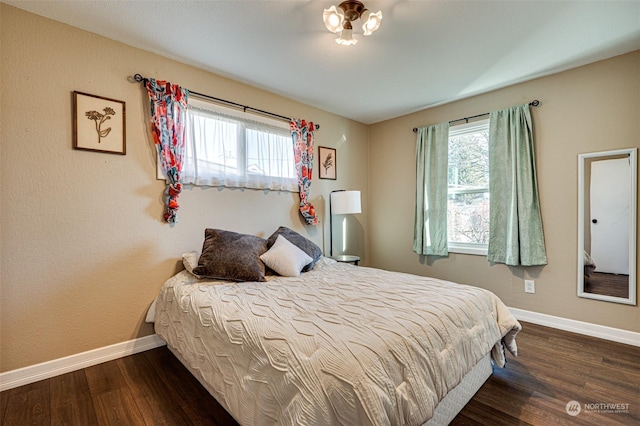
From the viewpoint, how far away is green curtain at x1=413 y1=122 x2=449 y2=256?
11.3ft

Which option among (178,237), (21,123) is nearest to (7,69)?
(21,123)

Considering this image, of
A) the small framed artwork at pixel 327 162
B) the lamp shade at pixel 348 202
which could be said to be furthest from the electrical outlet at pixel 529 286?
the small framed artwork at pixel 327 162

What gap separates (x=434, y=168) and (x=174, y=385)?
134 inches

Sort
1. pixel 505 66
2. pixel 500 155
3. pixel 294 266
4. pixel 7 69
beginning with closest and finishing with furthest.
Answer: pixel 7 69, pixel 294 266, pixel 505 66, pixel 500 155

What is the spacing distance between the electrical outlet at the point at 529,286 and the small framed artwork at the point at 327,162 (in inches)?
97.8

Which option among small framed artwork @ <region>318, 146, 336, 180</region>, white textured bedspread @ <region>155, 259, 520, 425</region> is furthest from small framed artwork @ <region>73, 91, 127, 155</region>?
small framed artwork @ <region>318, 146, 336, 180</region>

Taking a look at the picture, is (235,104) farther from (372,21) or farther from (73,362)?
(73,362)

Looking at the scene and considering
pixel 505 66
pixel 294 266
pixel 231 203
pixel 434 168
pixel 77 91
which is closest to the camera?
pixel 77 91

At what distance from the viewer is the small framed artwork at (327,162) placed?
3646 millimetres

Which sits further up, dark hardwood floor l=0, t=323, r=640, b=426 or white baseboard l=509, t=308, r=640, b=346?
white baseboard l=509, t=308, r=640, b=346

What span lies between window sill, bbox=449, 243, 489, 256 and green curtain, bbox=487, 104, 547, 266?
6.0 inches

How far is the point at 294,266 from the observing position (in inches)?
93.5

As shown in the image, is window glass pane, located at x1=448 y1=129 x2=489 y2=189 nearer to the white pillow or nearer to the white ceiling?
the white ceiling

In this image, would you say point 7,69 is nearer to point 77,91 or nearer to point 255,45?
point 77,91
